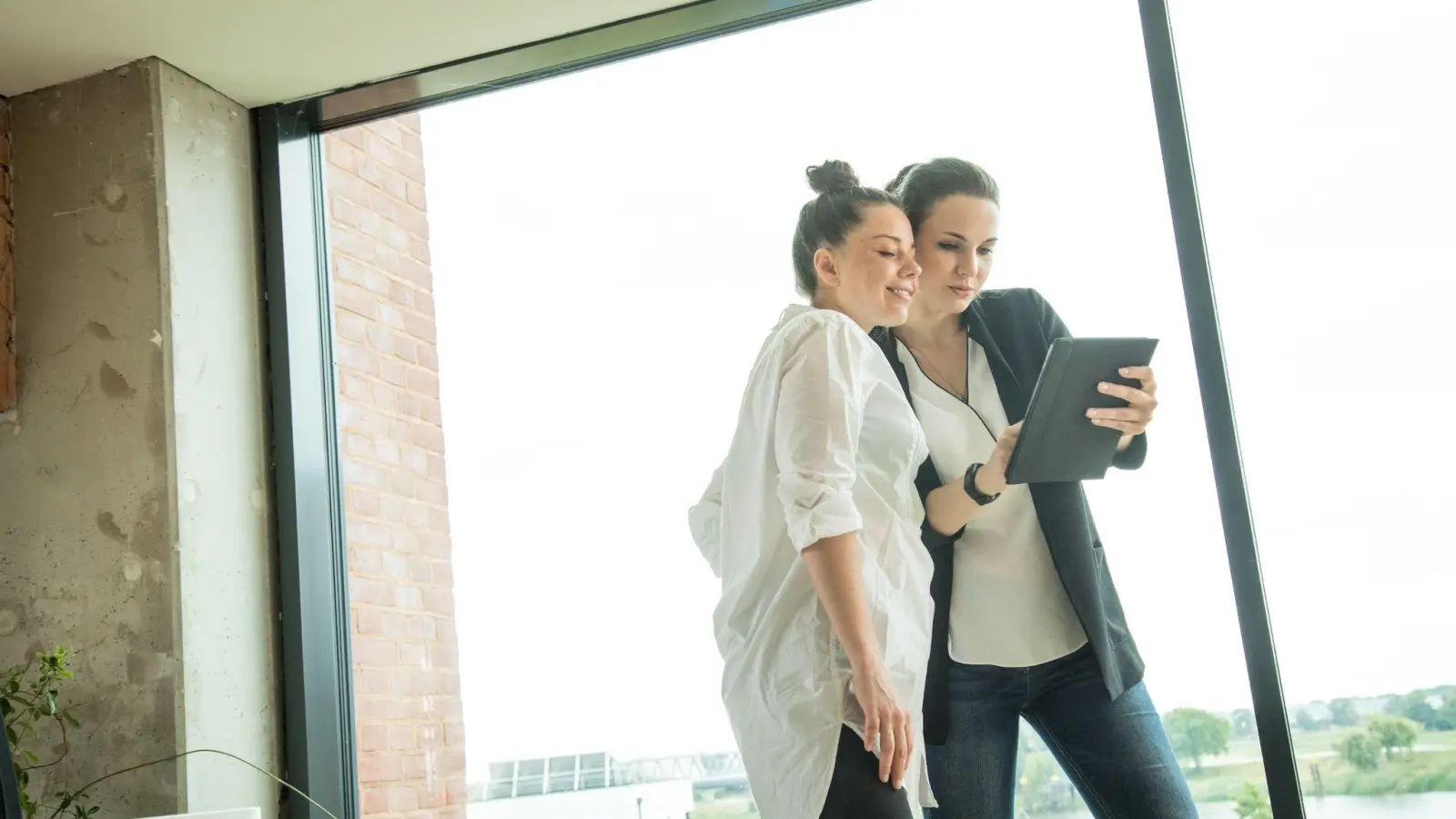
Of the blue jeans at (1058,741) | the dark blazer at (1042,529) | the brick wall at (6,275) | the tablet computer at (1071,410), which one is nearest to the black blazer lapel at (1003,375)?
the dark blazer at (1042,529)

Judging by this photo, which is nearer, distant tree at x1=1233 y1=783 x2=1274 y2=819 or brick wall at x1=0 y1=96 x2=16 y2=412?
distant tree at x1=1233 y1=783 x2=1274 y2=819

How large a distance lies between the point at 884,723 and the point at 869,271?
70 cm

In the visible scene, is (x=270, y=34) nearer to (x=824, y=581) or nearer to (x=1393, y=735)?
(x=824, y=581)

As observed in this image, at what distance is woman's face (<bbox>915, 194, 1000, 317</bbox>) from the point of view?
217 cm

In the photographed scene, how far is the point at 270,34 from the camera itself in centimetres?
263

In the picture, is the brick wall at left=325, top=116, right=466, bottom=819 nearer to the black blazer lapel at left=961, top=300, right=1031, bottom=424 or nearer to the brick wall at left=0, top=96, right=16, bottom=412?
the brick wall at left=0, top=96, right=16, bottom=412

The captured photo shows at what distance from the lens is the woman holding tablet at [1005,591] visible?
195 centimetres

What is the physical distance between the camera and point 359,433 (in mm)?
2939

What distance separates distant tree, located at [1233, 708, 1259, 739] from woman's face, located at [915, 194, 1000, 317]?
82 centimetres

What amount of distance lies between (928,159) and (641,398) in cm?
74

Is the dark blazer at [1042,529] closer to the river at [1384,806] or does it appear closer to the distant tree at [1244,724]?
the distant tree at [1244,724]

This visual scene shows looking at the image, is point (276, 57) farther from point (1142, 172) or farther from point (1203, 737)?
point (1203, 737)

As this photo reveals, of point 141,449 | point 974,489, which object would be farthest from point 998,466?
point 141,449

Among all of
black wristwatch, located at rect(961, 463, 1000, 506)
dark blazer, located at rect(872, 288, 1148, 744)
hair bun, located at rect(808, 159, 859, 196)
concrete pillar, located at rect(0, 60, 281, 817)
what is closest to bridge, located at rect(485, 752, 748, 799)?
concrete pillar, located at rect(0, 60, 281, 817)
